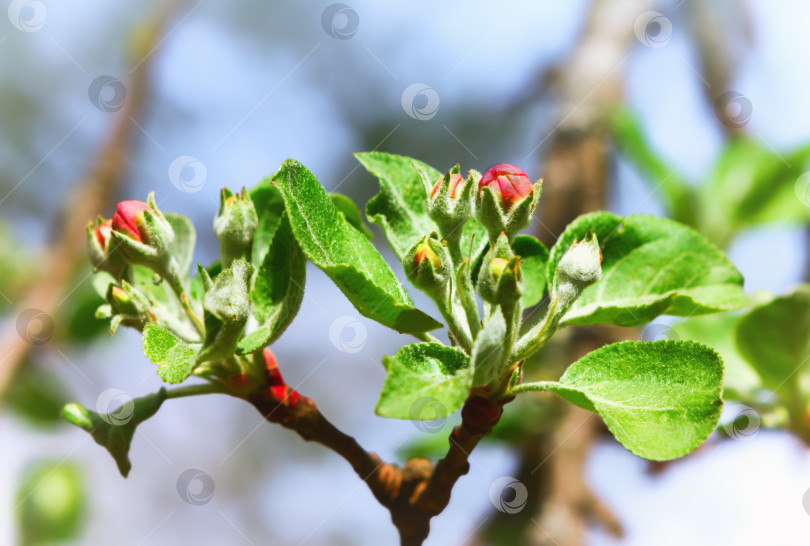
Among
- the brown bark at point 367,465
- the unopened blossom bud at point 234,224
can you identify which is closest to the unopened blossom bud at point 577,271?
the brown bark at point 367,465

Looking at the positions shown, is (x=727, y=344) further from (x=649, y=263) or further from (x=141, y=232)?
(x=141, y=232)

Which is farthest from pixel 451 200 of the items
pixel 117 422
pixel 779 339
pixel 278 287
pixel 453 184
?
pixel 779 339

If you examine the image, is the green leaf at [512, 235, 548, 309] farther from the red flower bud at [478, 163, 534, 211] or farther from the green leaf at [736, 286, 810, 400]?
the green leaf at [736, 286, 810, 400]

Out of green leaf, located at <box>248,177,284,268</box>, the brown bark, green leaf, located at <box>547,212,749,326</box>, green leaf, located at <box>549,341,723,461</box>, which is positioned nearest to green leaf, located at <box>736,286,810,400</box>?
green leaf, located at <box>547,212,749,326</box>

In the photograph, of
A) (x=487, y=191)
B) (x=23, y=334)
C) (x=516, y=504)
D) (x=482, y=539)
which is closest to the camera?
(x=487, y=191)

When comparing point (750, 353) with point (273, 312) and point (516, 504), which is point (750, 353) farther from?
point (273, 312)

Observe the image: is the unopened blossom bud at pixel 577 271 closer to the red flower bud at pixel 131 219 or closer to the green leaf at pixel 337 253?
the green leaf at pixel 337 253

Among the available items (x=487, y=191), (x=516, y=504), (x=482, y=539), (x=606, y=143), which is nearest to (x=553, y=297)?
(x=487, y=191)
